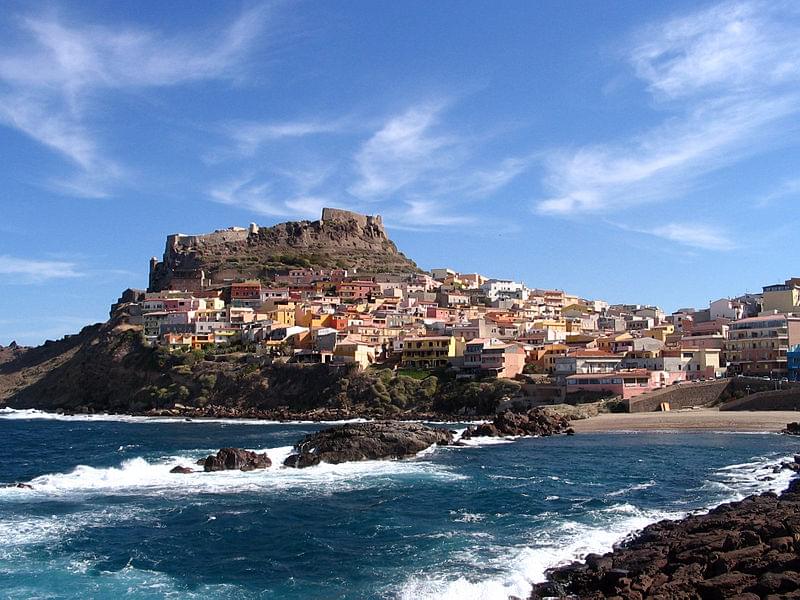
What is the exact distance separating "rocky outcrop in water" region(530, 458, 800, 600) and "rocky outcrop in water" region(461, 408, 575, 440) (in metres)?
29.1

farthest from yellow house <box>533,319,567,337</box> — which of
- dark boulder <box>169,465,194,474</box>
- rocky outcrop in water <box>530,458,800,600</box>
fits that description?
rocky outcrop in water <box>530,458,800,600</box>

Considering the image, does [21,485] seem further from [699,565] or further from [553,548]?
[699,565]

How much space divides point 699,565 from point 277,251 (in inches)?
4705

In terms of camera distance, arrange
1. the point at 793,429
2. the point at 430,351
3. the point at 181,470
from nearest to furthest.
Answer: the point at 181,470 < the point at 793,429 < the point at 430,351

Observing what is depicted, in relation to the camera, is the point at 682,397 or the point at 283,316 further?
the point at 283,316

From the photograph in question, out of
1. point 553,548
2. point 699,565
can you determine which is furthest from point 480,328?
point 699,565

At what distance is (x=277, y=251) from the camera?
135125 mm

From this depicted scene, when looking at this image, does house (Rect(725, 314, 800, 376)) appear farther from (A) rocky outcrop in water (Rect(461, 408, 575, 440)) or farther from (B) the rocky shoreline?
(B) the rocky shoreline

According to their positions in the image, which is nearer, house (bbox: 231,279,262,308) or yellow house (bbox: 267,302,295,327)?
yellow house (bbox: 267,302,295,327)

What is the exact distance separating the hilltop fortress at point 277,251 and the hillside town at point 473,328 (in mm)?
4330

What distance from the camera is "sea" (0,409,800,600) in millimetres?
21000

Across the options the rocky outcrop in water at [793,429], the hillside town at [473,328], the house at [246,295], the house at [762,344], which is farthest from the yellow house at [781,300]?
the house at [246,295]

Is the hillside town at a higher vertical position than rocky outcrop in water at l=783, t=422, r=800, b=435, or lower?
higher

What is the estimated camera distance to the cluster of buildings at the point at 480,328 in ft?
225
